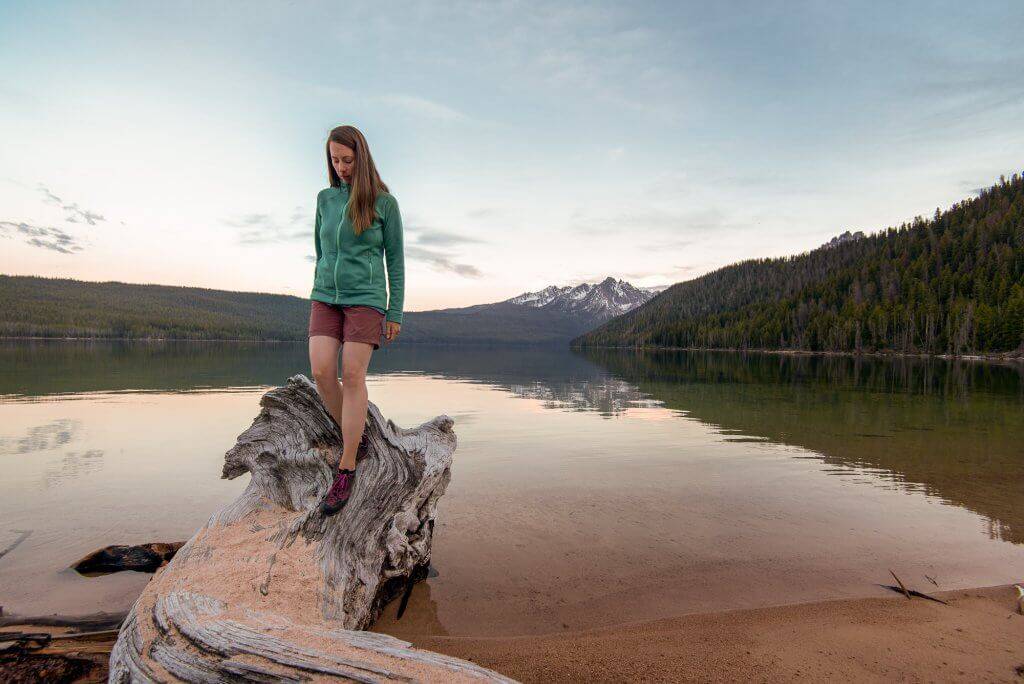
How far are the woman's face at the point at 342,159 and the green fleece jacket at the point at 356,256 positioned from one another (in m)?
0.17

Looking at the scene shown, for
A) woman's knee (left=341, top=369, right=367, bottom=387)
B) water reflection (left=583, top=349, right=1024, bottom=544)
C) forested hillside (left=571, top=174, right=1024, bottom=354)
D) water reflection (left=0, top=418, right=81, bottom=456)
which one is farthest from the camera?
forested hillside (left=571, top=174, right=1024, bottom=354)

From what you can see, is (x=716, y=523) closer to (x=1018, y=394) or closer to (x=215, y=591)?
(x=215, y=591)

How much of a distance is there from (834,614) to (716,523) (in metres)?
3.01

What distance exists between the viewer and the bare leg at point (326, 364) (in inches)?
201

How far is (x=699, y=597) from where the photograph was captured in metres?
5.83

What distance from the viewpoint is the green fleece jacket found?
5133mm

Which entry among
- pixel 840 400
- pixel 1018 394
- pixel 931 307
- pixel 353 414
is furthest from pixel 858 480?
pixel 931 307

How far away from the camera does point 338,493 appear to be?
211 inches

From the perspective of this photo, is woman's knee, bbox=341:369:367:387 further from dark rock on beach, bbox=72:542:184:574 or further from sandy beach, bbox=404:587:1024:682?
dark rock on beach, bbox=72:542:184:574

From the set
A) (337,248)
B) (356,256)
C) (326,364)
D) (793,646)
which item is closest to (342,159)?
(337,248)

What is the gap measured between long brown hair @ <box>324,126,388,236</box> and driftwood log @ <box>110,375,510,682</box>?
7.62ft

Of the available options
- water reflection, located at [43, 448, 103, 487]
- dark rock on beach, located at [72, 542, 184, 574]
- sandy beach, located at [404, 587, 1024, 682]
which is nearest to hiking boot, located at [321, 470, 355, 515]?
sandy beach, located at [404, 587, 1024, 682]

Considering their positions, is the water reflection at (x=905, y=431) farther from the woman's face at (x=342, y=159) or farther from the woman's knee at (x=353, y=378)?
the woman's face at (x=342, y=159)

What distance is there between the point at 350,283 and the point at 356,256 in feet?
0.95
